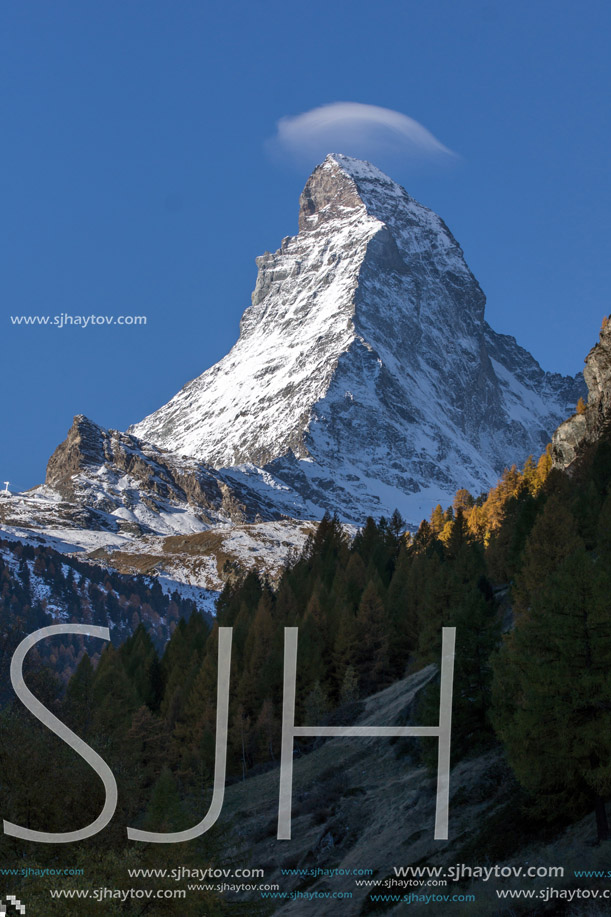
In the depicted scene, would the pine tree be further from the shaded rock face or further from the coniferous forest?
the shaded rock face

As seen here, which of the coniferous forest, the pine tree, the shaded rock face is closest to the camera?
the pine tree

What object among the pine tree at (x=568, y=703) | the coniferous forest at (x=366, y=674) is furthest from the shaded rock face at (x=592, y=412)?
the pine tree at (x=568, y=703)

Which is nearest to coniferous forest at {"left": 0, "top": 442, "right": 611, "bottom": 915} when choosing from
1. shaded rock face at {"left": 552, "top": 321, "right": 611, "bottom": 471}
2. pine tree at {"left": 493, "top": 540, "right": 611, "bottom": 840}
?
pine tree at {"left": 493, "top": 540, "right": 611, "bottom": 840}

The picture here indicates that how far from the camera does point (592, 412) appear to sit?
96.8 metres

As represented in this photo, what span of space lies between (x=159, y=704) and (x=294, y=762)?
79.4 ft

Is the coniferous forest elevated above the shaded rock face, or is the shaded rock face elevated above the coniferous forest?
the shaded rock face

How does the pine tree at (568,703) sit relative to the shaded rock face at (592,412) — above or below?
below

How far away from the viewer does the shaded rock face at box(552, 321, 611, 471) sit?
9344 cm

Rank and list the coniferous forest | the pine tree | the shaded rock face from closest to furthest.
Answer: the pine tree, the coniferous forest, the shaded rock face

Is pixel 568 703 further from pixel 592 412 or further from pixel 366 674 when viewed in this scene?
pixel 592 412

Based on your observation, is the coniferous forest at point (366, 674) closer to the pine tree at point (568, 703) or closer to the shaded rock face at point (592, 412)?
the pine tree at point (568, 703)

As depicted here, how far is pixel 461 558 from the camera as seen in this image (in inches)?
2594

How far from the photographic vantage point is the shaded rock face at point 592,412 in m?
93.4

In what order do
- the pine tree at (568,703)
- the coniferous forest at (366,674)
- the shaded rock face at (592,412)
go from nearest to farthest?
the pine tree at (568,703) → the coniferous forest at (366,674) → the shaded rock face at (592,412)
